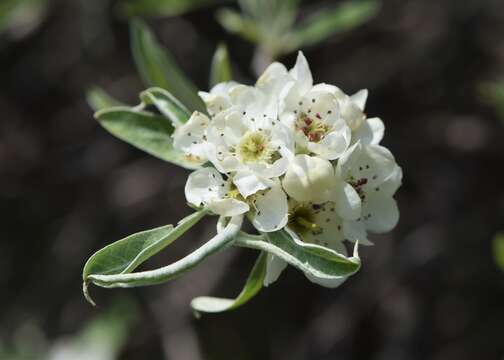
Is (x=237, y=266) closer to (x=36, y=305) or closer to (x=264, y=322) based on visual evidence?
(x=264, y=322)

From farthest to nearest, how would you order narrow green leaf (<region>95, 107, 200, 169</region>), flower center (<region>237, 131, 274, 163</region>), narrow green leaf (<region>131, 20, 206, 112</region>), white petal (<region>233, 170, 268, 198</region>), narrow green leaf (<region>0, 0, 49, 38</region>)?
narrow green leaf (<region>0, 0, 49, 38</region>)
narrow green leaf (<region>131, 20, 206, 112</region>)
narrow green leaf (<region>95, 107, 200, 169</region>)
flower center (<region>237, 131, 274, 163</region>)
white petal (<region>233, 170, 268, 198</region>)

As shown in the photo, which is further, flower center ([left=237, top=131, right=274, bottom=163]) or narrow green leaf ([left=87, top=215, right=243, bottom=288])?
flower center ([left=237, top=131, right=274, bottom=163])

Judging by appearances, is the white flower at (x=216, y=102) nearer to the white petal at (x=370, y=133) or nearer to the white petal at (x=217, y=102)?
the white petal at (x=217, y=102)

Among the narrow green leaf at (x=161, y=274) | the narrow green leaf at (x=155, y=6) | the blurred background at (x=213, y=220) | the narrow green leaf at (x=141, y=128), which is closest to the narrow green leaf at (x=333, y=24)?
the narrow green leaf at (x=155, y=6)

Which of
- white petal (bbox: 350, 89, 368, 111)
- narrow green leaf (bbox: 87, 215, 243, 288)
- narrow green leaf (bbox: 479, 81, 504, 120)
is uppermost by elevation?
narrow green leaf (bbox: 87, 215, 243, 288)

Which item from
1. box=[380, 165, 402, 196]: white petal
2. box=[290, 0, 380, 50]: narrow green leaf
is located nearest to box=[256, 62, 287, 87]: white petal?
box=[380, 165, 402, 196]: white petal

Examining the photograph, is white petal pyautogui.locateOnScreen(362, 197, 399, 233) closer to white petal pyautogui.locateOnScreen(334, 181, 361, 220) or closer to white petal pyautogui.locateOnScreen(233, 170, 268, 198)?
white petal pyautogui.locateOnScreen(334, 181, 361, 220)

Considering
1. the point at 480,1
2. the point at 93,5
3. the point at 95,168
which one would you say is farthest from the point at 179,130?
the point at 480,1
